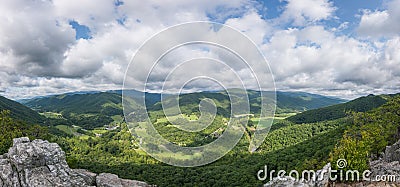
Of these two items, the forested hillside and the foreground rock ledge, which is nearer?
the foreground rock ledge

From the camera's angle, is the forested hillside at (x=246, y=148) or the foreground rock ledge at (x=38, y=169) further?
the forested hillside at (x=246, y=148)

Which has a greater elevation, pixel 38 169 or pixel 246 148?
pixel 38 169

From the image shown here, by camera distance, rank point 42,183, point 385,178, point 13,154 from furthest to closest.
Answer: point 385,178 < point 13,154 < point 42,183

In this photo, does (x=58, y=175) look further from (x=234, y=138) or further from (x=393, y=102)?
(x=393, y=102)

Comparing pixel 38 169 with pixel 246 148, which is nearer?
pixel 38 169

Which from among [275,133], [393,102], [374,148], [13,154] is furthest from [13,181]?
[275,133]

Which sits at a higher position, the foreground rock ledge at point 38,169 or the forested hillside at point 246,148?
the foreground rock ledge at point 38,169

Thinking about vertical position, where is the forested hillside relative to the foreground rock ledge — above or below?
below

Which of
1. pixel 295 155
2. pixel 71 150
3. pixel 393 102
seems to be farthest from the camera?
pixel 71 150
